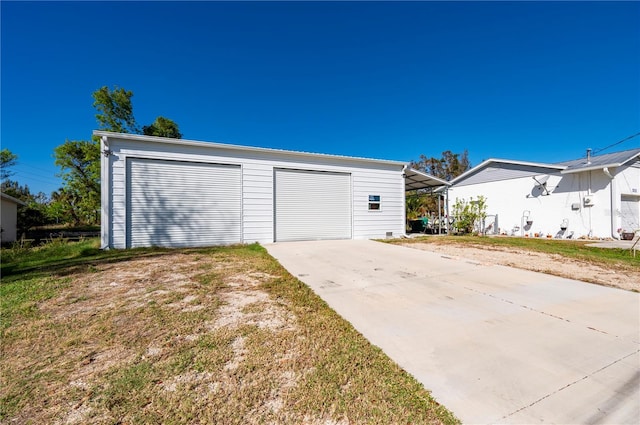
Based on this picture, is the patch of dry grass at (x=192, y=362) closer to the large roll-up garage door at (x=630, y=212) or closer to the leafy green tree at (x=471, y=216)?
the leafy green tree at (x=471, y=216)

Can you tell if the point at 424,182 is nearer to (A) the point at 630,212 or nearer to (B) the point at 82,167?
(A) the point at 630,212

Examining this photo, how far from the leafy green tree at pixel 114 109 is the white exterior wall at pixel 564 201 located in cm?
2546

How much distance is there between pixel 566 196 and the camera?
488 inches

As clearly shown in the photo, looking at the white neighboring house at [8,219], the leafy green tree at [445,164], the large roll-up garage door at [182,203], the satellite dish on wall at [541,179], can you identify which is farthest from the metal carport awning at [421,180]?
the leafy green tree at [445,164]

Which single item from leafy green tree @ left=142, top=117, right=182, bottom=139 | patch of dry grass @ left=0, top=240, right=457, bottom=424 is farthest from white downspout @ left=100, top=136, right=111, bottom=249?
leafy green tree @ left=142, top=117, right=182, bottom=139

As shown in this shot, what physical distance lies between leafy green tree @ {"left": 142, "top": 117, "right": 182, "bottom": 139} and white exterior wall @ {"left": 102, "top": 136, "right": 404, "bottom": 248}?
1447 cm

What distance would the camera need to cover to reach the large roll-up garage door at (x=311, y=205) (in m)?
9.52

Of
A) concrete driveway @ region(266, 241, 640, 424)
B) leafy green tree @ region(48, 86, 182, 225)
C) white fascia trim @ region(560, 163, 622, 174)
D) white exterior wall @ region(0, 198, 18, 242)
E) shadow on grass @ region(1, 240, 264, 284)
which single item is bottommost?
concrete driveway @ region(266, 241, 640, 424)

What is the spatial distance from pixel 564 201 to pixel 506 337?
14.6 metres

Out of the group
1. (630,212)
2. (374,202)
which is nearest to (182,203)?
(374,202)

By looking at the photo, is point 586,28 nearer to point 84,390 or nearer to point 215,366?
point 215,366

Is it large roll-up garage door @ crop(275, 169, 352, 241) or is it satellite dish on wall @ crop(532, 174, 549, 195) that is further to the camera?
satellite dish on wall @ crop(532, 174, 549, 195)

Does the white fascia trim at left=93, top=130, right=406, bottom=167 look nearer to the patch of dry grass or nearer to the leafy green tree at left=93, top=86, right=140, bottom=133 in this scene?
the patch of dry grass

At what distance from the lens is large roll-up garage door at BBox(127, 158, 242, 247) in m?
7.87
